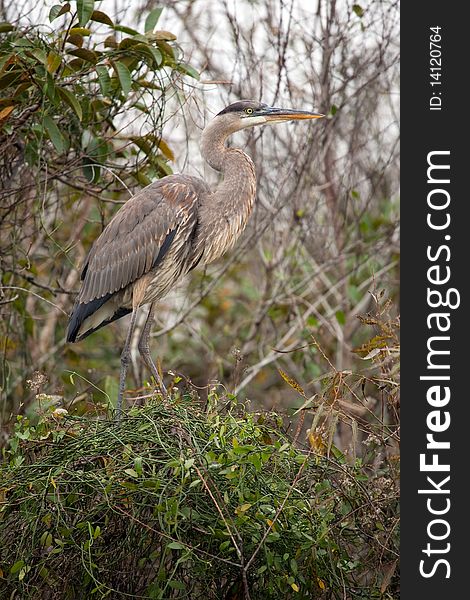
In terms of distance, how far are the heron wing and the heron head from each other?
53 cm

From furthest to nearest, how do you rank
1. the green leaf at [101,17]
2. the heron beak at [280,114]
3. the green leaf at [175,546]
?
the heron beak at [280,114], the green leaf at [101,17], the green leaf at [175,546]

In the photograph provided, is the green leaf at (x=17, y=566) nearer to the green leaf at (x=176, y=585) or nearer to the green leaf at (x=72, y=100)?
the green leaf at (x=176, y=585)

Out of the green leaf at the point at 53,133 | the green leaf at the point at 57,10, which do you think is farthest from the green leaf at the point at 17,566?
the green leaf at the point at 57,10

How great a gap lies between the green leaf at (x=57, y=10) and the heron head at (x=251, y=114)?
134cm

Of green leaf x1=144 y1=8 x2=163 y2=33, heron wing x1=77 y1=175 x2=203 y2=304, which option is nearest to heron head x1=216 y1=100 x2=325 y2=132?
heron wing x1=77 y1=175 x2=203 y2=304

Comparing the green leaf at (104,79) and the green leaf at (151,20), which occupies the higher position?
the green leaf at (151,20)

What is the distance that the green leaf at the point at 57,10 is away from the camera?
4895 millimetres

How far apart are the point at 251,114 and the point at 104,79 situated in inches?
45.2

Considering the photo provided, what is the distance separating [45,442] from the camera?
157 inches

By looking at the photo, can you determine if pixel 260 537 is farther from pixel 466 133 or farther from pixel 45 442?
pixel 466 133

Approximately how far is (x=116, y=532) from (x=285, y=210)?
180 inches

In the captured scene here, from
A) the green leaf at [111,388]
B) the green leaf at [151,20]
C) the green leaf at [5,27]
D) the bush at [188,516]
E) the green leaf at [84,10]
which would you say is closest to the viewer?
the bush at [188,516]

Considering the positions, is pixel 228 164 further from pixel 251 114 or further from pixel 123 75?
pixel 123 75

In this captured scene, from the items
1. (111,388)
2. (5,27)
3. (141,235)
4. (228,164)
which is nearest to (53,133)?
(5,27)
